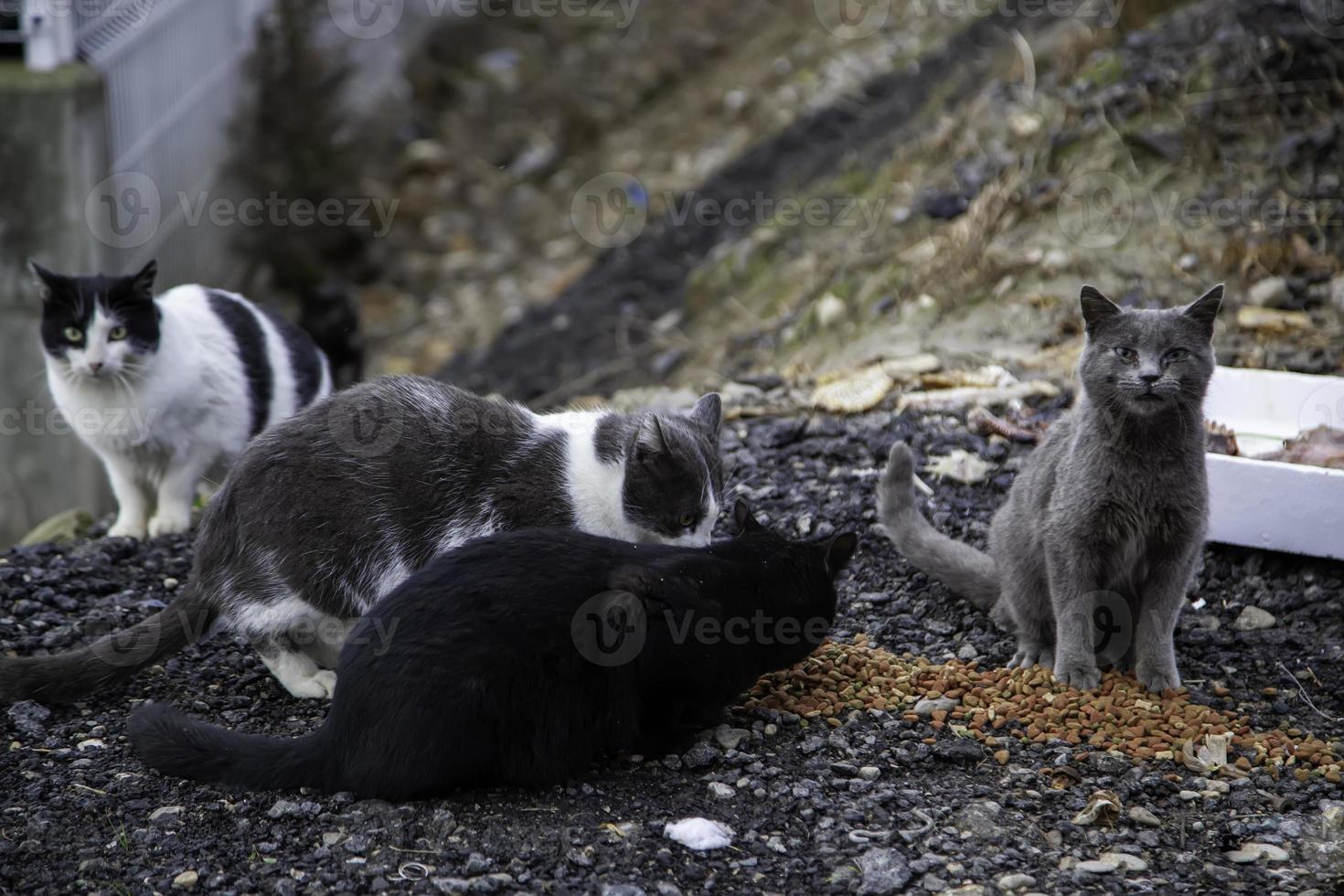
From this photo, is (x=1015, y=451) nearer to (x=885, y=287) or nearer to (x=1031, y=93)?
(x=885, y=287)

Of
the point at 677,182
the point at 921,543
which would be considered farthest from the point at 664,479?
the point at 677,182

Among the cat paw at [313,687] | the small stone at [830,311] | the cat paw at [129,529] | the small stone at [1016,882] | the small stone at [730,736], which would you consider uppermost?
the small stone at [830,311]

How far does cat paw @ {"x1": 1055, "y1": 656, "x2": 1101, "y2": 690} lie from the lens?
3875 millimetres

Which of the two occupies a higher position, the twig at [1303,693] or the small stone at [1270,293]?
the small stone at [1270,293]

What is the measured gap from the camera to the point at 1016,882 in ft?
9.78

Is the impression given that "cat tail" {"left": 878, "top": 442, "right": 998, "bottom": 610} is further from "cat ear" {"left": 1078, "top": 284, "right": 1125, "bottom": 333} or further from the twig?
the twig

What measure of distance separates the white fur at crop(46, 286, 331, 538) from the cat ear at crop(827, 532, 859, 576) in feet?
8.97

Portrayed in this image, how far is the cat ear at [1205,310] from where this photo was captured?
3762 millimetres

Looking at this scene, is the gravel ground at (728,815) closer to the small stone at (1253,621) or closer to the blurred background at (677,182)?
the small stone at (1253,621)

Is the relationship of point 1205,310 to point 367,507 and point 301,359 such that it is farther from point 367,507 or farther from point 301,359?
point 301,359

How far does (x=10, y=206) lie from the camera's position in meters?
7.86

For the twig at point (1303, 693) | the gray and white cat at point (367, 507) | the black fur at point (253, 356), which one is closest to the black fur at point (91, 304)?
the black fur at point (253, 356)

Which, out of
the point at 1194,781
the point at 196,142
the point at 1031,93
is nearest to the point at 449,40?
the point at 196,142

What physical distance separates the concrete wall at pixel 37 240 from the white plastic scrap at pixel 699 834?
614 centimetres
